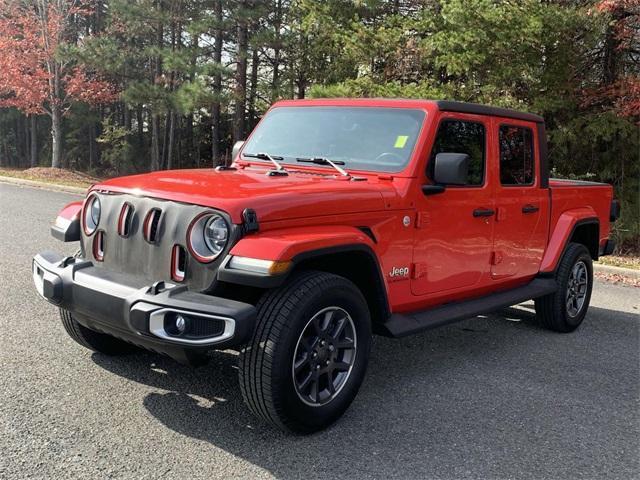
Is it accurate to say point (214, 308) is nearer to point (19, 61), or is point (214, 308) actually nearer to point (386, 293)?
point (386, 293)

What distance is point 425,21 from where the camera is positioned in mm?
14141

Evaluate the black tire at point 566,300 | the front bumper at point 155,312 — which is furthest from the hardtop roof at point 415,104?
the front bumper at point 155,312

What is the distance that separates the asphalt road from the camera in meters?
3.04

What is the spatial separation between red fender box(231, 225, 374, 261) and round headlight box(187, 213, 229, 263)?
5.3 inches

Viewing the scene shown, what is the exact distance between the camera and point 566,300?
5676mm

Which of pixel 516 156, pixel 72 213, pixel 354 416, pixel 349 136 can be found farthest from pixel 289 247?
pixel 516 156

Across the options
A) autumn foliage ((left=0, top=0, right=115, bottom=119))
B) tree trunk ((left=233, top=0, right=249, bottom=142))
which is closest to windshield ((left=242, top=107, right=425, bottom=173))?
tree trunk ((left=233, top=0, right=249, bottom=142))

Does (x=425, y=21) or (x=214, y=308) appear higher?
(x=425, y=21)

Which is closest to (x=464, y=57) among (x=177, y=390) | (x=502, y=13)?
(x=502, y=13)

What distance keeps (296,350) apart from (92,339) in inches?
66.5

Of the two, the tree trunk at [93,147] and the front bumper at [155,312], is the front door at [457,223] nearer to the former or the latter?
the front bumper at [155,312]

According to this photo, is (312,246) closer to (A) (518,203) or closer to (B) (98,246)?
(B) (98,246)

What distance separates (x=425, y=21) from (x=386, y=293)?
11829mm

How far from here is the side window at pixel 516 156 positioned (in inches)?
194
